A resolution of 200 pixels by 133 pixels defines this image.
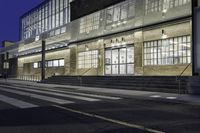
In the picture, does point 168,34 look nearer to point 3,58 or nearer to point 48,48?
point 48,48

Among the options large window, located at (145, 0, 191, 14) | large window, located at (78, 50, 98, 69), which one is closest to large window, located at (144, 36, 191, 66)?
large window, located at (145, 0, 191, 14)

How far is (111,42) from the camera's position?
1378 inches

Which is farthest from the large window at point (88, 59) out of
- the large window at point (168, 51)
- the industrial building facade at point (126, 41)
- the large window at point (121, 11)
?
the large window at point (168, 51)

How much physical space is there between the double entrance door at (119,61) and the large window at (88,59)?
8.03 ft

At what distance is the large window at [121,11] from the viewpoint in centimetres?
3231

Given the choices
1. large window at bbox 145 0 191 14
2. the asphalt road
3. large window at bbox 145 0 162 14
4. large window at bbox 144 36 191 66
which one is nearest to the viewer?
the asphalt road

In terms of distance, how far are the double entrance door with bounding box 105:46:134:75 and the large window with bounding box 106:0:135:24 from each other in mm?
3189

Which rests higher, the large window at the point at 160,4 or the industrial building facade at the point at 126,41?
the large window at the point at 160,4

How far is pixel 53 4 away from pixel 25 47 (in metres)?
11.8

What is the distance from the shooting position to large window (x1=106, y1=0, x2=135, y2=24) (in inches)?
1272

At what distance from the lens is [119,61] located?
112ft

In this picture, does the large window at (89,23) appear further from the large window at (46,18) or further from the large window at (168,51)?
the large window at (46,18)

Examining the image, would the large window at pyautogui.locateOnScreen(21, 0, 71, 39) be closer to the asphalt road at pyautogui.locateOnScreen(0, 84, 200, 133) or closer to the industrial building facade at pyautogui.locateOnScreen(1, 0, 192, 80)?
the industrial building facade at pyautogui.locateOnScreen(1, 0, 192, 80)

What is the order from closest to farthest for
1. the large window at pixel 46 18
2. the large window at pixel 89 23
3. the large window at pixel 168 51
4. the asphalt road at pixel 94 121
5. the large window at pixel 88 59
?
the asphalt road at pixel 94 121
the large window at pixel 168 51
the large window at pixel 88 59
the large window at pixel 89 23
the large window at pixel 46 18
